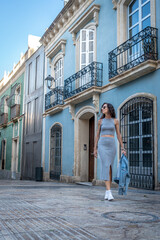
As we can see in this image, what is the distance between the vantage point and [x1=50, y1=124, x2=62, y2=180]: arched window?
13570 mm

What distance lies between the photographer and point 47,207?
390cm

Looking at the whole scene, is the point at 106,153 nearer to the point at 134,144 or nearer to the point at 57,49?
the point at 134,144

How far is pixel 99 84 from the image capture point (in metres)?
→ 10.2

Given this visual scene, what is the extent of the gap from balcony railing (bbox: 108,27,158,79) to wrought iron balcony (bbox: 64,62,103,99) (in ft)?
2.65

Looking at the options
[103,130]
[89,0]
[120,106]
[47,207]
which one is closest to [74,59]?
[89,0]

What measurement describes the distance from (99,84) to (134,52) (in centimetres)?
202

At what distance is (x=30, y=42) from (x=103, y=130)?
16567 millimetres

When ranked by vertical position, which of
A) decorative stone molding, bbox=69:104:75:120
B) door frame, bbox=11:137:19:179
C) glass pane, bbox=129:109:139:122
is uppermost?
decorative stone molding, bbox=69:104:75:120

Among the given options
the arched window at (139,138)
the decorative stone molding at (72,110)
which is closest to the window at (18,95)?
the decorative stone molding at (72,110)

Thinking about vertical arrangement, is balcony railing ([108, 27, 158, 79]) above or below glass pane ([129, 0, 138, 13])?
below

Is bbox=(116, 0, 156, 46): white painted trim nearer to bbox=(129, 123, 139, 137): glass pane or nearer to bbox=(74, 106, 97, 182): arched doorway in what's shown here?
bbox=(129, 123, 139, 137): glass pane

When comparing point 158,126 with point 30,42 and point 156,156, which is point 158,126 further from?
point 30,42

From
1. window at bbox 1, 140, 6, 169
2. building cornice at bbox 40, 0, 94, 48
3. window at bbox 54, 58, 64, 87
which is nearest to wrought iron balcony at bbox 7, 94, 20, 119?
window at bbox 1, 140, 6, 169

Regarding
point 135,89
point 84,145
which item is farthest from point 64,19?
point 135,89
